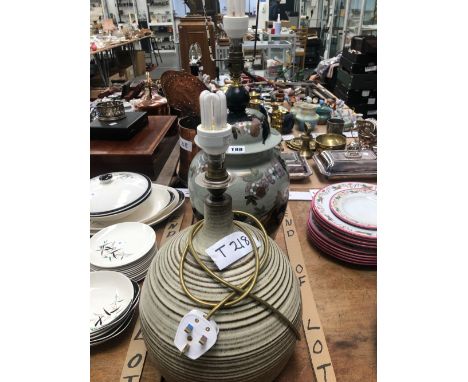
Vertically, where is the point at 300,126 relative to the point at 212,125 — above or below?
below

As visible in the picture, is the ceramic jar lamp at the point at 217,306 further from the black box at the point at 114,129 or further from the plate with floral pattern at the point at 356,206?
the black box at the point at 114,129

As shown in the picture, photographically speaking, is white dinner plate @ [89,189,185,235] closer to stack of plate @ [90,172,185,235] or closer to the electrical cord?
stack of plate @ [90,172,185,235]

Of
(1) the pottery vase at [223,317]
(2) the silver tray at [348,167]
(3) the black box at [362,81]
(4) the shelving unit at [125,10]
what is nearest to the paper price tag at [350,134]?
(2) the silver tray at [348,167]

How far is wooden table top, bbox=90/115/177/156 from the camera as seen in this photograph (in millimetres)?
1413

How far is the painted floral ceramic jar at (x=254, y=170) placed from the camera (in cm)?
90

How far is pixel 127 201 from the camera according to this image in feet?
3.69

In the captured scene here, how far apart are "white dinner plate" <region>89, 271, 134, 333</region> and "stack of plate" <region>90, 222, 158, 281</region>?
0.12 ft

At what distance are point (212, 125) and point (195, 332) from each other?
14.0 inches

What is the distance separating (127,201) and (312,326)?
2.38ft

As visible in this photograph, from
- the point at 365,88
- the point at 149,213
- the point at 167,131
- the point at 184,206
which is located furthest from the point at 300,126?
the point at 365,88

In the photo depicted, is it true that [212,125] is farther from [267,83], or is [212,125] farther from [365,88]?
[365,88]

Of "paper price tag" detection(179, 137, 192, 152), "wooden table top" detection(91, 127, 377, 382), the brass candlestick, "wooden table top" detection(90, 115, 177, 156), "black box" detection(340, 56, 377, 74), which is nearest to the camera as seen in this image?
"wooden table top" detection(91, 127, 377, 382)

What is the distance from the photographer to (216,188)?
56cm

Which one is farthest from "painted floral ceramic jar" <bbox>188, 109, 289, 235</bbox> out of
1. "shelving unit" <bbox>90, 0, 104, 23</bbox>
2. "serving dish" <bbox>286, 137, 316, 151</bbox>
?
"shelving unit" <bbox>90, 0, 104, 23</bbox>
